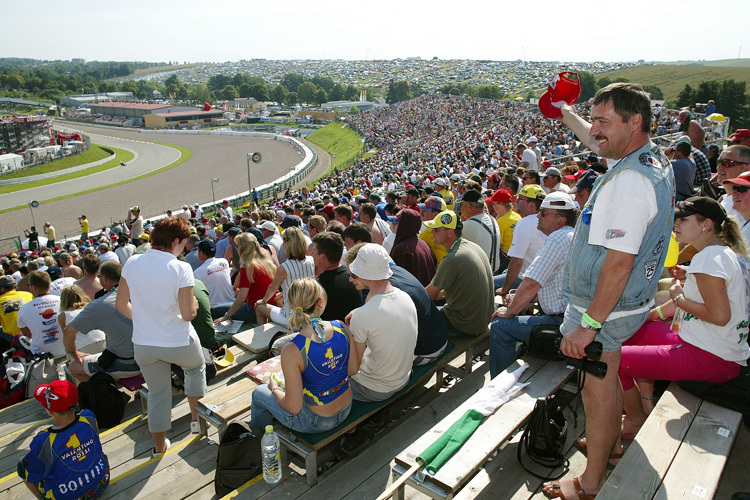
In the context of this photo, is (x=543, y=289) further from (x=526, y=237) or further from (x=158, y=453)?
(x=158, y=453)

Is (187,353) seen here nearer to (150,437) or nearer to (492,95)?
(150,437)

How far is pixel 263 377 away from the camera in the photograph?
404 centimetres

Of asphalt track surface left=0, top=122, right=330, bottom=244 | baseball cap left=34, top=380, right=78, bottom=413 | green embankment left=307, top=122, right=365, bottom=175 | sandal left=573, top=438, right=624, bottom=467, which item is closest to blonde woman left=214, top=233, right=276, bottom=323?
baseball cap left=34, top=380, right=78, bottom=413

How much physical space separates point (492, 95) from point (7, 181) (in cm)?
9672

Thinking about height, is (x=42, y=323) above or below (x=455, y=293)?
below

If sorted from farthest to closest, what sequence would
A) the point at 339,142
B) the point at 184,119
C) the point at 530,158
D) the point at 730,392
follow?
1. the point at 184,119
2. the point at 339,142
3. the point at 530,158
4. the point at 730,392

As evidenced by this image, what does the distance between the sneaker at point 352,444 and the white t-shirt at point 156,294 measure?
1597 mm

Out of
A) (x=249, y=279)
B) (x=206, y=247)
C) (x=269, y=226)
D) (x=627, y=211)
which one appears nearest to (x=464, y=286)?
(x=627, y=211)

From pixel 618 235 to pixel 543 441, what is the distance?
151 centimetres

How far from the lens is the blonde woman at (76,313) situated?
201 inches

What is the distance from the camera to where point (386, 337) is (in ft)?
11.2

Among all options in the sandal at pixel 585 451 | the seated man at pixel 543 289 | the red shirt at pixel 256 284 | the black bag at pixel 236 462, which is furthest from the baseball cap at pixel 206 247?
the sandal at pixel 585 451

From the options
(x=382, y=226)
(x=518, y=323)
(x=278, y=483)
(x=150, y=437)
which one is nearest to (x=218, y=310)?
(x=150, y=437)

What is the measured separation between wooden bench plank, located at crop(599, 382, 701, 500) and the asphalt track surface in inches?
1156
